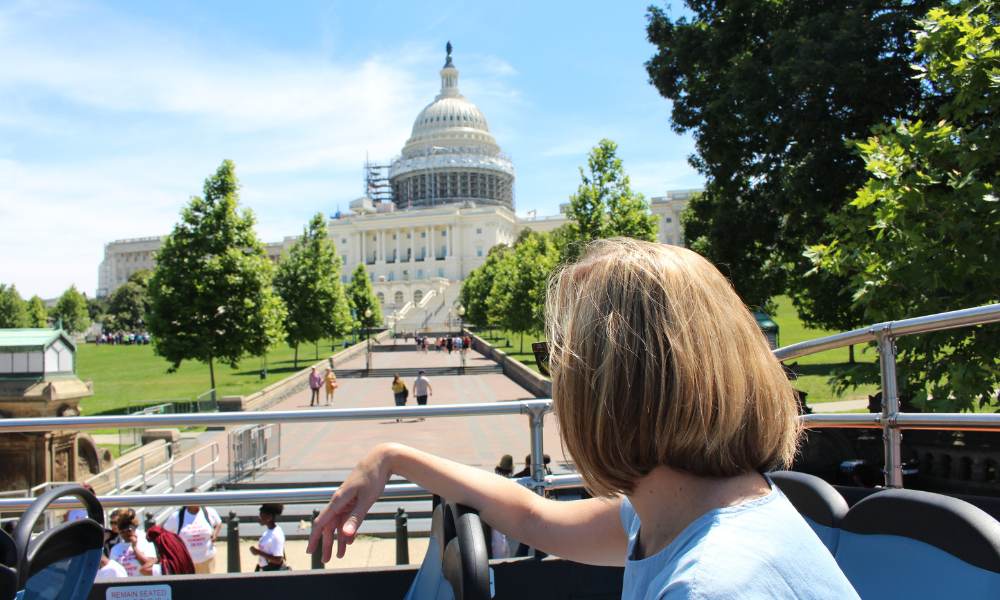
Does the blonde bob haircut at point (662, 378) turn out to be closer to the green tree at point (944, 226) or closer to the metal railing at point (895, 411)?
the metal railing at point (895, 411)

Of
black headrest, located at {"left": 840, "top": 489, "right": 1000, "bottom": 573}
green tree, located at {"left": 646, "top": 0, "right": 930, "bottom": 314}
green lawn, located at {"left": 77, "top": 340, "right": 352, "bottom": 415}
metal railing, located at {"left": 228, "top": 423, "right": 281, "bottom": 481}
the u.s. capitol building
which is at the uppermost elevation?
the u.s. capitol building

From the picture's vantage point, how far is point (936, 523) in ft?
5.80

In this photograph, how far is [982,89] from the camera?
25.7ft

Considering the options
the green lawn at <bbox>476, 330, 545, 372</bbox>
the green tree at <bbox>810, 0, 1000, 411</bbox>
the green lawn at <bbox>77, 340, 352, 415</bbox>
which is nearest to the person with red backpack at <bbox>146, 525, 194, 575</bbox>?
the green tree at <bbox>810, 0, 1000, 411</bbox>

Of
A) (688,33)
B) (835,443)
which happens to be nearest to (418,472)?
(835,443)

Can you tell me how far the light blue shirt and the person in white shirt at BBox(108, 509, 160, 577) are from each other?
6122mm

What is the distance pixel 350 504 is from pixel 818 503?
4.54 ft

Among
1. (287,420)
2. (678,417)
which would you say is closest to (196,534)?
(287,420)

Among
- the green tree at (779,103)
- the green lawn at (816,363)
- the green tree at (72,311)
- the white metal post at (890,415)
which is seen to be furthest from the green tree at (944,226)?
the green tree at (72,311)

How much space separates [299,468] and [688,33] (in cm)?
1491

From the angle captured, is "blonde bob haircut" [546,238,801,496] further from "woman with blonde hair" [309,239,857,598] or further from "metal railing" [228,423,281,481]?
"metal railing" [228,423,281,481]

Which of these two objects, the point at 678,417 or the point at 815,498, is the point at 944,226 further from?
the point at 678,417

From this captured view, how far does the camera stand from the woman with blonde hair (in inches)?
45.8

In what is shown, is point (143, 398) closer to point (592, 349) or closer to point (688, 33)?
point (688, 33)
